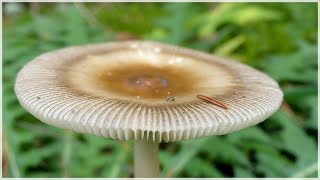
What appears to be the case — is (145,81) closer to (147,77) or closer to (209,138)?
(147,77)

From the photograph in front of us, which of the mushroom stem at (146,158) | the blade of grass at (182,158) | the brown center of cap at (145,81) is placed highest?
the brown center of cap at (145,81)

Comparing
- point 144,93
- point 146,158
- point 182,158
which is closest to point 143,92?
point 144,93

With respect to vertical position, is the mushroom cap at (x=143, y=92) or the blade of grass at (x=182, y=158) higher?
the mushroom cap at (x=143, y=92)

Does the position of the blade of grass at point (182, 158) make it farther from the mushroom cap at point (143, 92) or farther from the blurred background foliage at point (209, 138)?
the mushroom cap at point (143, 92)

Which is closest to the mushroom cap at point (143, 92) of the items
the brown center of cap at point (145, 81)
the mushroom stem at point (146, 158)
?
the brown center of cap at point (145, 81)

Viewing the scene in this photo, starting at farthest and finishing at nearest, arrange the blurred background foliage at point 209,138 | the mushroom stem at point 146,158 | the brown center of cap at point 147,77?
the blurred background foliage at point 209,138, the mushroom stem at point 146,158, the brown center of cap at point 147,77

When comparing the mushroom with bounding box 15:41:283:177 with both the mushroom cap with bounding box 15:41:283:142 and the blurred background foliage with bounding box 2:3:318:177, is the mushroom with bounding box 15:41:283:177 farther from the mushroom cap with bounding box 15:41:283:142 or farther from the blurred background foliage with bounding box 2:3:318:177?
the blurred background foliage with bounding box 2:3:318:177

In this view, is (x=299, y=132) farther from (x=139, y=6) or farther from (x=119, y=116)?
(x=139, y=6)
